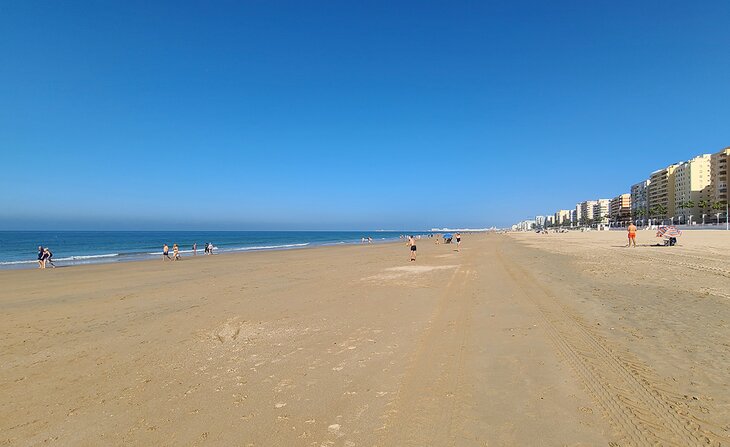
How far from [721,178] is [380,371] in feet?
469

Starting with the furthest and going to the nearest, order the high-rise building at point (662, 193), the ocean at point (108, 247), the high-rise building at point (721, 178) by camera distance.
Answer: the high-rise building at point (662, 193), the high-rise building at point (721, 178), the ocean at point (108, 247)

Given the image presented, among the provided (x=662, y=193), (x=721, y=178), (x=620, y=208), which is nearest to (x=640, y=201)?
(x=620, y=208)

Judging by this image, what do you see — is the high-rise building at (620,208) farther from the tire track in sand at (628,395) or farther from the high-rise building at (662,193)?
the tire track in sand at (628,395)

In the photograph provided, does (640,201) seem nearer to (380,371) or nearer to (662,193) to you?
(662,193)

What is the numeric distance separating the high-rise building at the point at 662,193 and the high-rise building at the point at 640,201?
9.84 feet

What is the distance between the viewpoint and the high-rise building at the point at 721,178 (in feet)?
334

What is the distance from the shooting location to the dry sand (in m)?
3.43

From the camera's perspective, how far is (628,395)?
12.9 feet

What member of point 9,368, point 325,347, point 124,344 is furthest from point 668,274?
point 9,368

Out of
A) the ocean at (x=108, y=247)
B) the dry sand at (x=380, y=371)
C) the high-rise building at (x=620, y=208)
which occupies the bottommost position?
the ocean at (x=108, y=247)

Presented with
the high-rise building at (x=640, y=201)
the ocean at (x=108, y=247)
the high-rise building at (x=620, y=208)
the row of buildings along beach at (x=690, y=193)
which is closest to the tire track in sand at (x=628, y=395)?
the ocean at (x=108, y=247)

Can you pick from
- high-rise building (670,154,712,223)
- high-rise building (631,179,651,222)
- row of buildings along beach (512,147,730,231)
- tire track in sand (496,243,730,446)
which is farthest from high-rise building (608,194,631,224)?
tire track in sand (496,243,730,446)

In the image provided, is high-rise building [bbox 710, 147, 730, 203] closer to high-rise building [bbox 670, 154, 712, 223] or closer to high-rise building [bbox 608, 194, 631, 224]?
high-rise building [bbox 670, 154, 712, 223]

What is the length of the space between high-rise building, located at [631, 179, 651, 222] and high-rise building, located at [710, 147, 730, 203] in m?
28.6
